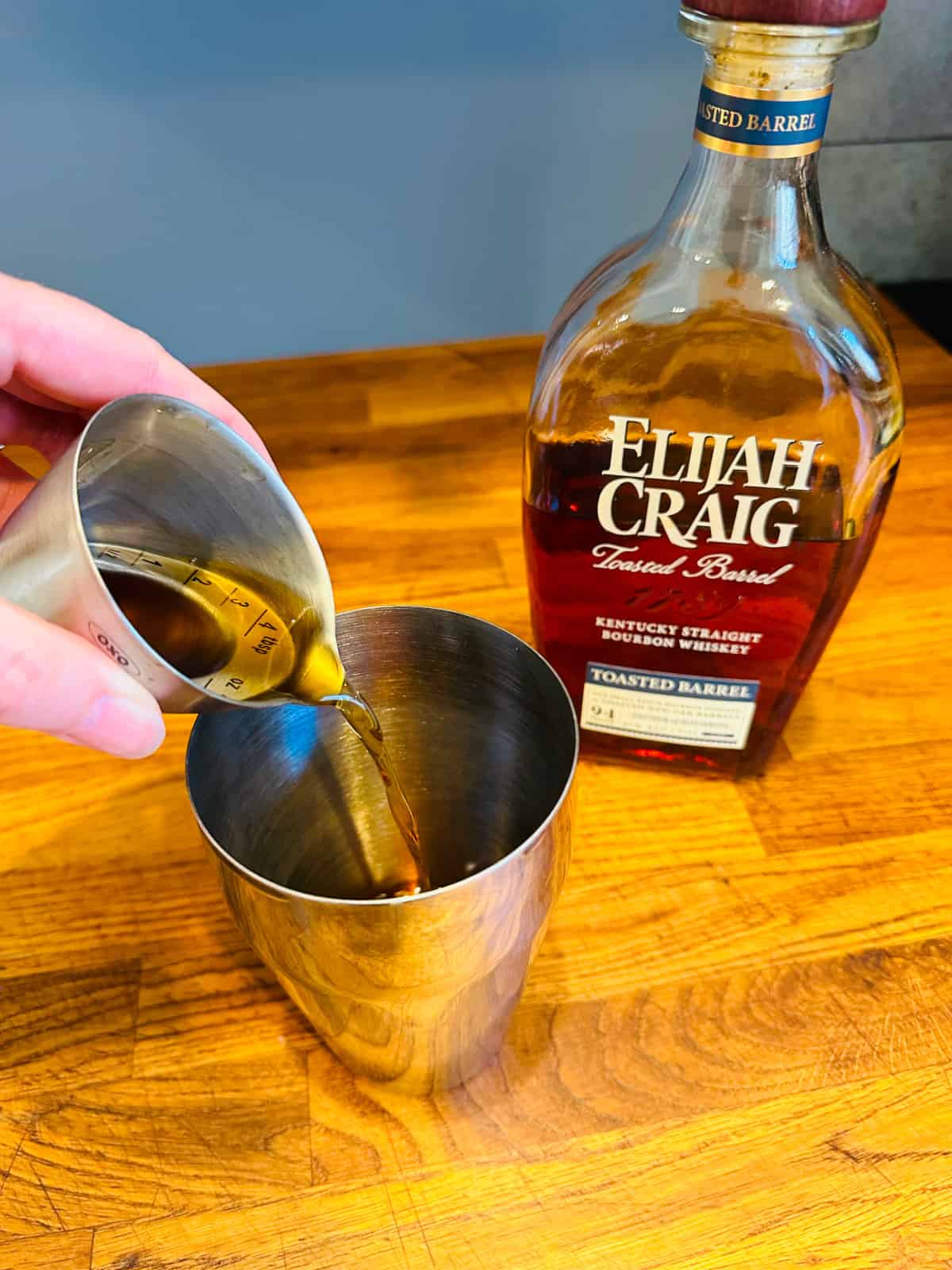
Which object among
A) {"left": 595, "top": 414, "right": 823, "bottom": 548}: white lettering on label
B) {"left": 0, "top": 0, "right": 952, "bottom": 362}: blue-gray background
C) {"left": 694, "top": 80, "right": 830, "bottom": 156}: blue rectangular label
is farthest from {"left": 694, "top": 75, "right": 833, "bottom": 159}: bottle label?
{"left": 0, "top": 0, "right": 952, "bottom": 362}: blue-gray background

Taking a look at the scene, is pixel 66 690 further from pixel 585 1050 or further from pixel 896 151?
pixel 896 151

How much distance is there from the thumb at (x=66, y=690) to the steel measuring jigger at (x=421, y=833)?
46mm

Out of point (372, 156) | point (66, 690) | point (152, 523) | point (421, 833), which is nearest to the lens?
point (66, 690)

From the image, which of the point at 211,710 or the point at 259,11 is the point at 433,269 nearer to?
the point at 259,11

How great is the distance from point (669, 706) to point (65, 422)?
326 millimetres

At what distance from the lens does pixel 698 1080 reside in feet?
1.36

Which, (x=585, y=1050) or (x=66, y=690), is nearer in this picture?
(x=66, y=690)

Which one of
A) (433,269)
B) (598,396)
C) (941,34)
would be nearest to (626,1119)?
(598,396)

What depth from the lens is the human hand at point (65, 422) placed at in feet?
0.96

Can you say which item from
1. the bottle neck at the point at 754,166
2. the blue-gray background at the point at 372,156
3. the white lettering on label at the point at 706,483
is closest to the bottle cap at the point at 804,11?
the bottle neck at the point at 754,166

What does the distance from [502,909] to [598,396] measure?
0.23m

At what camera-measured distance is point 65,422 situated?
1.67ft

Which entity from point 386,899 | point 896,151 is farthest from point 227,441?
point 896,151

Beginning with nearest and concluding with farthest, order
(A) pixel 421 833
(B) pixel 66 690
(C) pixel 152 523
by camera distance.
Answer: (B) pixel 66 690
(C) pixel 152 523
(A) pixel 421 833
